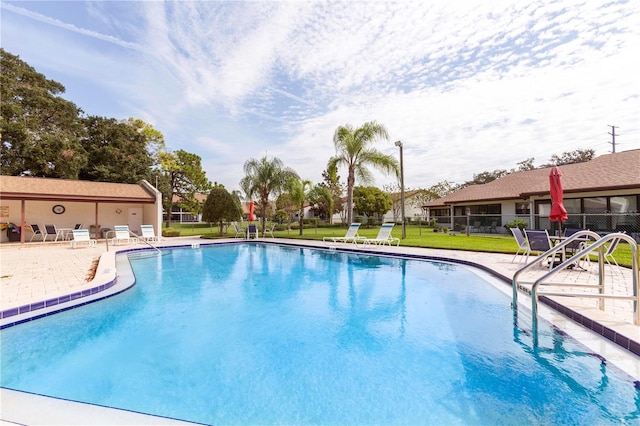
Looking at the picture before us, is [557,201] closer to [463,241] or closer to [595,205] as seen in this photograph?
[463,241]

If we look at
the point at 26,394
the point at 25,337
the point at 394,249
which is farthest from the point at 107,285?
the point at 394,249

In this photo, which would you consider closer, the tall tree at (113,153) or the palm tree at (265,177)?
the palm tree at (265,177)

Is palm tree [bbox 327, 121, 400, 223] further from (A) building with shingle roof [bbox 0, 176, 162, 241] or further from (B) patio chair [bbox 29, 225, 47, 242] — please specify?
(B) patio chair [bbox 29, 225, 47, 242]

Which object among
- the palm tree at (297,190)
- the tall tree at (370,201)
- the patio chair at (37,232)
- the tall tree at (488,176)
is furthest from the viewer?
the tall tree at (488,176)

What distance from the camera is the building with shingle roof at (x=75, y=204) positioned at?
1677 centimetres

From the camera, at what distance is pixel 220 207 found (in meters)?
21.7

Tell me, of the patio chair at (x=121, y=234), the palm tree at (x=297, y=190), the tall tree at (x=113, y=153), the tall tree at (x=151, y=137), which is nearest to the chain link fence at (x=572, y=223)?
the palm tree at (x=297, y=190)

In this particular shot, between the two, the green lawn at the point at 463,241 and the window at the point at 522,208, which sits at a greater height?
the window at the point at 522,208

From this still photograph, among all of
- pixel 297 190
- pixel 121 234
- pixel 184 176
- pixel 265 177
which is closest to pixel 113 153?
pixel 184 176

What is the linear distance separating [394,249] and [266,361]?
33.6 feet

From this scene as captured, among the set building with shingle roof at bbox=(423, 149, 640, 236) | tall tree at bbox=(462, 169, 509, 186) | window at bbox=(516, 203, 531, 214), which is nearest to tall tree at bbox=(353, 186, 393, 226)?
building with shingle roof at bbox=(423, 149, 640, 236)

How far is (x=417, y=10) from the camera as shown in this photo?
900 cm

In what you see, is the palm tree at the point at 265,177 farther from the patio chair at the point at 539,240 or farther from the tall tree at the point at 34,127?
the patio chair at the point at 539,240

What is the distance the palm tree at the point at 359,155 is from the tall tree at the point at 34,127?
21191mm
